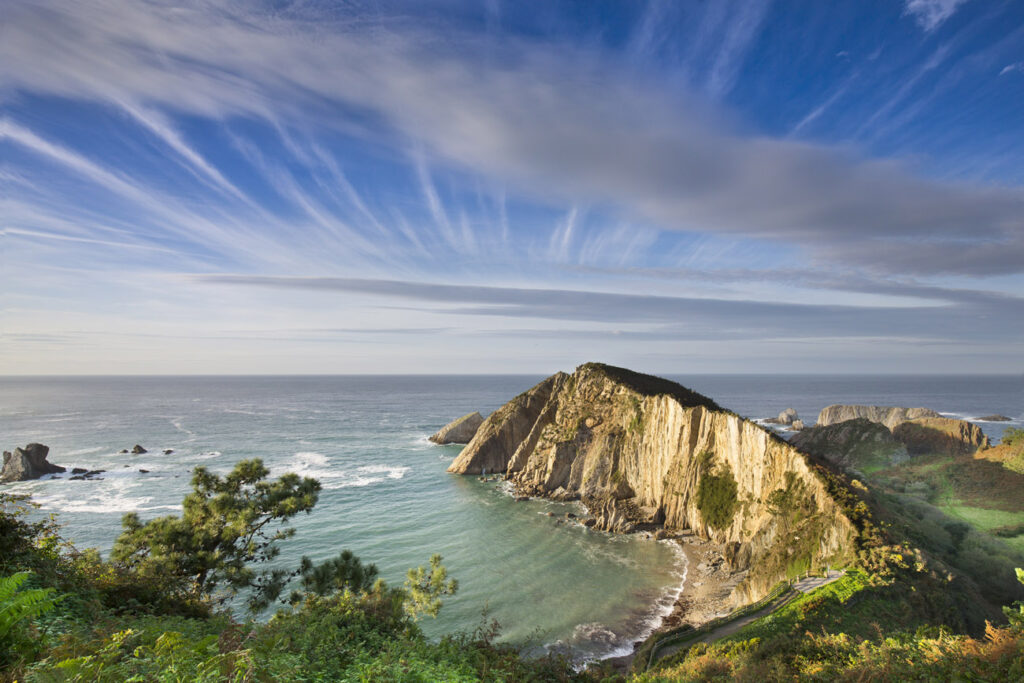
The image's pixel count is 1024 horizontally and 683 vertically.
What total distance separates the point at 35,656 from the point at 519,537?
38.2 metres

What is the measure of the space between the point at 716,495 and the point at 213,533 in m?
38.4

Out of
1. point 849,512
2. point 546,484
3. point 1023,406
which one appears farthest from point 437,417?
point 1023,406

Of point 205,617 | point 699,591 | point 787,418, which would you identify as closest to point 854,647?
point 205,617

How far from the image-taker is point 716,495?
4031 cm

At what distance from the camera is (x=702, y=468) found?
4241 centimetres

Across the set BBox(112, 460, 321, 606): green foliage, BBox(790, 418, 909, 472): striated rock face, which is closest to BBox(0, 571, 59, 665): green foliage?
BBox(112, 460, 321, 606): green foliage

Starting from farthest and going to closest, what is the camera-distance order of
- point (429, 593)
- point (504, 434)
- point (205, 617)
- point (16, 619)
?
point (504, 434), point (429, 593), point (205, 617), point (16, 619)

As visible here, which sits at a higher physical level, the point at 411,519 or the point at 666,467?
the point at 666,467

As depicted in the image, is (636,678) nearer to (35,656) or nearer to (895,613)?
(35,656)

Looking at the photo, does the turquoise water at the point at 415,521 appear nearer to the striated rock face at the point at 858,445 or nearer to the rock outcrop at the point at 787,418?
the striated rock face at the point at 858,445

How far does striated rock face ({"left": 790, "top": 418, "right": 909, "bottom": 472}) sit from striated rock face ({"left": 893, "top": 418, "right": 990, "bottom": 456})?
830 cm

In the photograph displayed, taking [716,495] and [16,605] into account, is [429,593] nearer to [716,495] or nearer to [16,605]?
[16,605]

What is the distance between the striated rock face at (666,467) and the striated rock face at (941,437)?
4548 cm

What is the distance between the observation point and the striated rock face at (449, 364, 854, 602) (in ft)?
96.4
